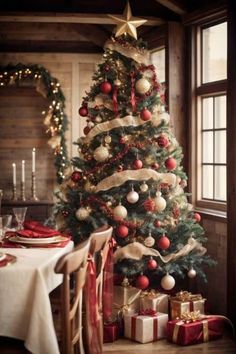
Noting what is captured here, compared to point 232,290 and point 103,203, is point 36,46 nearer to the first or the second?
point 103,203

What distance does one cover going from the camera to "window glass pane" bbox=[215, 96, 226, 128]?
4.85m

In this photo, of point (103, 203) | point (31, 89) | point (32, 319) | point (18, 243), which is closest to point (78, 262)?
point (32, 319)

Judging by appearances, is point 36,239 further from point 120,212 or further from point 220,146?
point 220,146

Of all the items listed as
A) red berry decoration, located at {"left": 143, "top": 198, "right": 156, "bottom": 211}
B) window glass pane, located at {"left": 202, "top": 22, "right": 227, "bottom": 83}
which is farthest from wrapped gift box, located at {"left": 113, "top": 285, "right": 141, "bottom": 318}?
window glass pane, located at {"left": 202, "top": 22, "right": 227, "bottom": 83}

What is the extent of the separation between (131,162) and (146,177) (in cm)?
19

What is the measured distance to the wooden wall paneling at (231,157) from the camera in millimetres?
4195

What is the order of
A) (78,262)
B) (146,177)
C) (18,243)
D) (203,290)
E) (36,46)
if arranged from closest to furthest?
(78,262) < (18,243) < (146,177) < (203,290) < (36,46)

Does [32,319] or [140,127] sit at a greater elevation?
[140,127]

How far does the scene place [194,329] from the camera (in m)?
4.05

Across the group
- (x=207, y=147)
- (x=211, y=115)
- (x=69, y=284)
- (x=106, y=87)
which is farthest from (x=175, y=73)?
(x=69, y=284)

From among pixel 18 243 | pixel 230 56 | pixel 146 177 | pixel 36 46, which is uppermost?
pixel 36 46

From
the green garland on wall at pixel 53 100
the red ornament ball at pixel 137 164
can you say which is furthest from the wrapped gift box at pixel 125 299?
the green garland on wall at pixel 53 100

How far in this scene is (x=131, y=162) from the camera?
14.3 ft

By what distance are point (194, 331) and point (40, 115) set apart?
350cm
